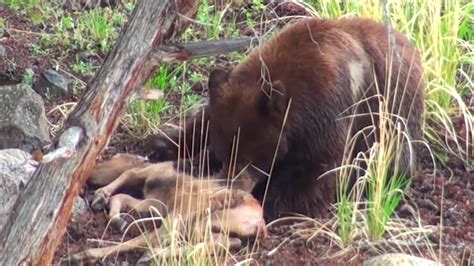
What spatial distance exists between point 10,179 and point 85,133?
0.97 metres

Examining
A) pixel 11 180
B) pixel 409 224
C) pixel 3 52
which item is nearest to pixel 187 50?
pixel 11 180

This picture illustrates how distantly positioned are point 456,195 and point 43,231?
2.48 metres

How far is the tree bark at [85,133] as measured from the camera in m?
4.71

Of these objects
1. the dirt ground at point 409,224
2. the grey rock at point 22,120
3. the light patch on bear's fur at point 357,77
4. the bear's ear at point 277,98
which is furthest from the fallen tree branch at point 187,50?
the grey rock at point 22,120

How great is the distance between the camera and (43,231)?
186 inches

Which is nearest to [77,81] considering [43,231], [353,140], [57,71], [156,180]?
[57,71]

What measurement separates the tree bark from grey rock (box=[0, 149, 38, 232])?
0.73 meters

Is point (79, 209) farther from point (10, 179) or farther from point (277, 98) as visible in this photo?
point (277, 98)

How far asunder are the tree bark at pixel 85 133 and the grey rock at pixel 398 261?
1239mm

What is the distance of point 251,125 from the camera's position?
19.7 ft

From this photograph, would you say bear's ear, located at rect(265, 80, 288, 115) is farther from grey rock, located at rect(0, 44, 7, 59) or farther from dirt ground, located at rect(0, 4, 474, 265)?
grey rock, located at rect(0, 44, 7, 59)

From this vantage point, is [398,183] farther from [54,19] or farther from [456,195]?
Answer: [54,19]

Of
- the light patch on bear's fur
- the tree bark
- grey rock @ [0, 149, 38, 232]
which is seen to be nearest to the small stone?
grey rock @ [0, 149, 38, 232]

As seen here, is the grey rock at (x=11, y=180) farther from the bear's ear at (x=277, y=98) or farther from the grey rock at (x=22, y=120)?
the bear's ear at (x=277, y=98)
